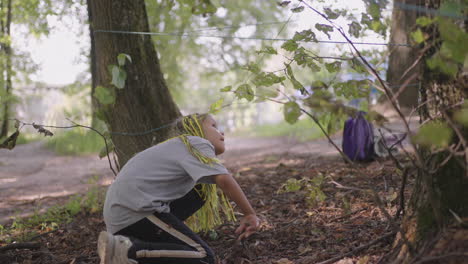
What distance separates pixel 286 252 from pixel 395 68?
4.42 meters

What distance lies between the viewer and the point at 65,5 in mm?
6992

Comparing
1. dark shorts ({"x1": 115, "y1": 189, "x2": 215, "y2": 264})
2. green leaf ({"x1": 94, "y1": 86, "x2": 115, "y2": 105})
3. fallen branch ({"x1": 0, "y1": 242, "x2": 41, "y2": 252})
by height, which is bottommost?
fallen branch ({"x1": 0, "y1": 242, "x2": 41, "y2": 252})

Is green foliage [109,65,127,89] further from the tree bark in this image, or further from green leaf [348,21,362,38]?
the tree bark

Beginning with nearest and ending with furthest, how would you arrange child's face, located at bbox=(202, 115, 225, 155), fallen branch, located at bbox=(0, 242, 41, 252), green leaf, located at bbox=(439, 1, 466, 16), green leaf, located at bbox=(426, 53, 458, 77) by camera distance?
green leaf, located at bbox=(426, 53, 458, 77) < green leaf, located at bbox=(439, 1, 466, 16) < child's face, located at bbox=(202, 115, 225, 155) < fallen branch, located at bbox=(0, 242, 41, 252)

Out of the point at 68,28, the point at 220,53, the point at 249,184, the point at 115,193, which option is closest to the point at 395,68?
the point at 249,184

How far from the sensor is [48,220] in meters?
3.89

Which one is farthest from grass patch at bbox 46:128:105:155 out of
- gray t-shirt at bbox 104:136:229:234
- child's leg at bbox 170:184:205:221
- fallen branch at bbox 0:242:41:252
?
gray t-shirt at bbox 104:136:229:234

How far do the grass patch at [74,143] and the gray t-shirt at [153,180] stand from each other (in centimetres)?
743

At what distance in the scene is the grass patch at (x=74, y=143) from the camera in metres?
9.85

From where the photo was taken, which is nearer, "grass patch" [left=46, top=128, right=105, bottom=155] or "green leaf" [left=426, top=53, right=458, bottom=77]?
"green leaf" [left=426, top=53, right=458, bottom=77]

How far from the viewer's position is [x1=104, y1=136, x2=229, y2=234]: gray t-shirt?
92.3 inches

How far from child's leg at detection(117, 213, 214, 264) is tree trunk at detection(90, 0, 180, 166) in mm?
1435

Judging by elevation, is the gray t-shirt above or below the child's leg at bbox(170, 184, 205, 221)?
above

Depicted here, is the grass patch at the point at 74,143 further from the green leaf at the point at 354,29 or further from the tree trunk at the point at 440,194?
the tree trunk at the point at 440,194
